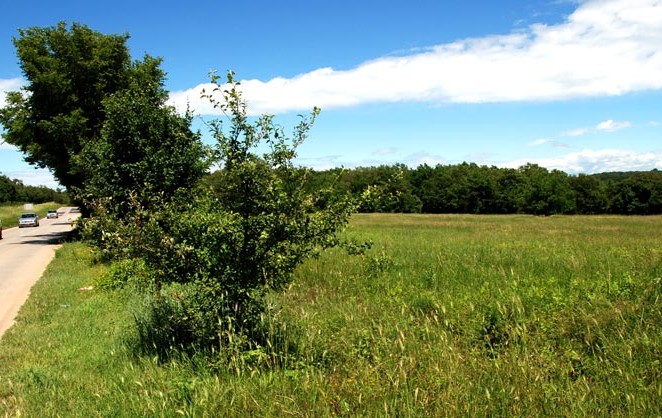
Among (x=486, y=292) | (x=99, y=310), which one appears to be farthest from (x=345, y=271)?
(x=99, y=310)

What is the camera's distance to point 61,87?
1099 inches

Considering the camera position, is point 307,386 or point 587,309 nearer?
point 307,386

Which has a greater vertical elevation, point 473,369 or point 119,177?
point 119,177

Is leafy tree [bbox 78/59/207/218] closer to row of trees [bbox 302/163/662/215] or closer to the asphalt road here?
the asphalt road

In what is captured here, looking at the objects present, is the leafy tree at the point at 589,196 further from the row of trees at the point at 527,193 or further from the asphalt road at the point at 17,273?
the asphalt road at the point at 17,273

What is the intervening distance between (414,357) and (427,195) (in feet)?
345

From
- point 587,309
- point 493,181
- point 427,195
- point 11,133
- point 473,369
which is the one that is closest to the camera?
point 473,369

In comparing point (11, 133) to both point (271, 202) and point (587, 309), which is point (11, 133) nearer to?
point (271, 202)

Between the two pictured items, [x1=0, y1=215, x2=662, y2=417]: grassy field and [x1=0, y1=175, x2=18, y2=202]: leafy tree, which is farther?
[x1=0, y1=175, x2=18, y2=202]: leafy tree

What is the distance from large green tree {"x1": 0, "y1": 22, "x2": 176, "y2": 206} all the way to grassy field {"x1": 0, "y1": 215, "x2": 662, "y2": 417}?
→ 890 inches

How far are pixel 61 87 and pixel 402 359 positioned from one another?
29.6 m

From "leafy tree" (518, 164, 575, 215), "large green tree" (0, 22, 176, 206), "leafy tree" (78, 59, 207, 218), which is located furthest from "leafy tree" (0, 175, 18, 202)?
"leafy tree" (78, 59, 207, 218)

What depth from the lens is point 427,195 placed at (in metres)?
108

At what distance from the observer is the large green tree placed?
1107 inches
